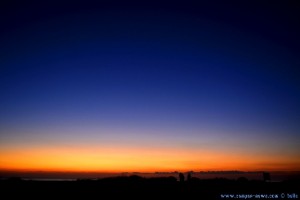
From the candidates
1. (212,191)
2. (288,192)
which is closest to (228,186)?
(212,191)

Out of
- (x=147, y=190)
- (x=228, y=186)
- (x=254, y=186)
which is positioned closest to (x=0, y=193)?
(x=147, y=190)

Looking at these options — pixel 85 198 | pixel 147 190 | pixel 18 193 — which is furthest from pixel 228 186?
pixel 18 193

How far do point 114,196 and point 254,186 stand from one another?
14.1 meters

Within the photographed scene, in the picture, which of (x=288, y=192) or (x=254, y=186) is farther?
(x=254, y=186)

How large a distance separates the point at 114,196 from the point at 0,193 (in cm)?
1090

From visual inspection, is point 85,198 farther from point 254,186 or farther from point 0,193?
point 254,186

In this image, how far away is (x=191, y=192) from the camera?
1215 inches

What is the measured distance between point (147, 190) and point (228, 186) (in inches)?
330

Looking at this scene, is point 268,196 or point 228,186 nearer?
point 268,196

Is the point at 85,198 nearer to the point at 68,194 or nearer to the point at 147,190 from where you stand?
the point at 68,194

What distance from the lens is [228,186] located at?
32.2 meters

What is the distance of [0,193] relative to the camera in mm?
29875

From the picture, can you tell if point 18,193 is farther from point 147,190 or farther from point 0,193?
point 147,190

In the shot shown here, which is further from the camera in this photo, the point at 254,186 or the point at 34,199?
the point at 254,186
